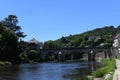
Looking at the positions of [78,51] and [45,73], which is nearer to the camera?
[45,73]

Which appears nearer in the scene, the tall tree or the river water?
the river water

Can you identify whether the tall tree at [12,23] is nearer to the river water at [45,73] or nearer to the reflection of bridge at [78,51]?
the reflection of bridge at [78,51]

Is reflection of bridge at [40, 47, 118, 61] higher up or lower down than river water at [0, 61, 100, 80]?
higher up

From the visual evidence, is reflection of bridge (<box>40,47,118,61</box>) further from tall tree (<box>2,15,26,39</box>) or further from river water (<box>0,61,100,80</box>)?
river water (<box>0,61,100,80</box>)

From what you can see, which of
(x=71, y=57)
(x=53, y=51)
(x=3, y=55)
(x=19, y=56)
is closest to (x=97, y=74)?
(x=3, y=55)

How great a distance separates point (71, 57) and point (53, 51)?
34532mm

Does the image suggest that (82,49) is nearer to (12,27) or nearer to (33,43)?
(33,43)

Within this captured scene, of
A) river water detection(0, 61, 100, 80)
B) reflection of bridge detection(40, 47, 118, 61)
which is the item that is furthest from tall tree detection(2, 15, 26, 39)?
river water detection(0, 61, 100, 80)

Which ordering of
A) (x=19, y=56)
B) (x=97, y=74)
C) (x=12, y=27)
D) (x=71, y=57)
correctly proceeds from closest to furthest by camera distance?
(x=97, y=74), (x=19, y=56), (x=12, y=27), (x=71, y=57)

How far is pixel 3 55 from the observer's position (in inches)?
4599

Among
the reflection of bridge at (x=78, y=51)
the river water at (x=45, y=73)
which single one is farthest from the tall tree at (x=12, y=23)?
the river water at (x=45, y=73)

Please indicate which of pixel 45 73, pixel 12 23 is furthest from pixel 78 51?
pixel 45 73

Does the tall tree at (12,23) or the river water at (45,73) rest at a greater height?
the tall tree at (12,23)

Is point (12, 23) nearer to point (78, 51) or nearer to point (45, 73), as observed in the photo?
point (78, 51)
